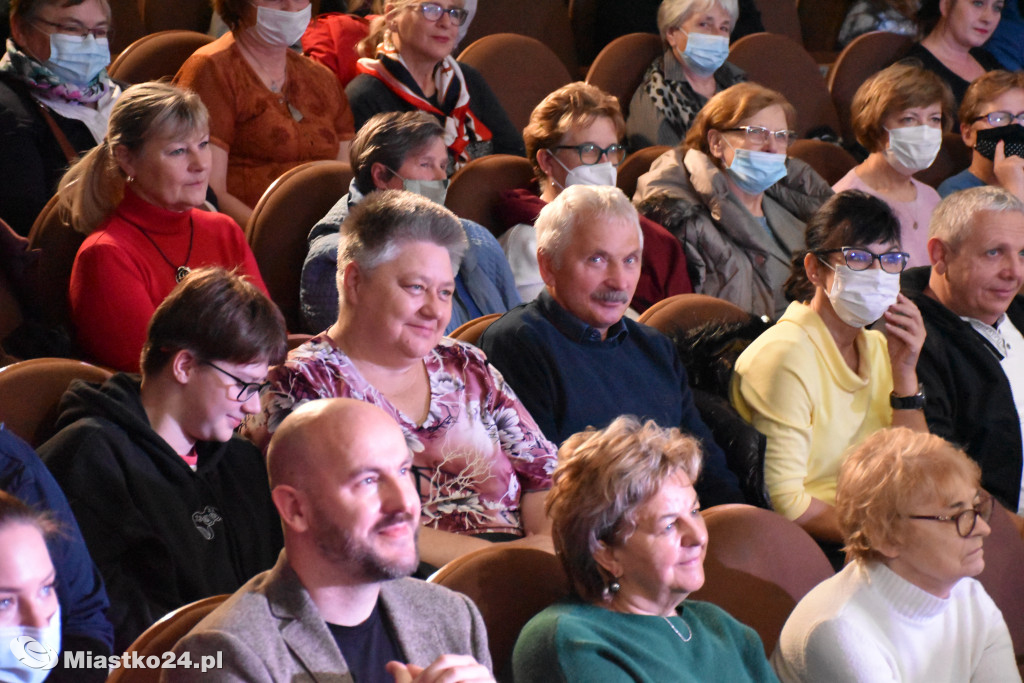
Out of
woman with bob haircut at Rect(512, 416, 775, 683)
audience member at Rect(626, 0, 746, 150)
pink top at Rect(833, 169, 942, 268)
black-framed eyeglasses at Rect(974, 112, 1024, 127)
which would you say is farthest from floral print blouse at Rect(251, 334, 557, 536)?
black-framed eyeglasses at Rect(974, 112, 1024, 127)

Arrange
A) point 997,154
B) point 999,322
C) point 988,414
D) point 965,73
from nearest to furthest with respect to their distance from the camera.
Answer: point 988,414 < point 999,322 < point 997,154 < point 965,73

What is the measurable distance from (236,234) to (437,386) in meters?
0.80

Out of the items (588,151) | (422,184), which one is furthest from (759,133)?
(422,184)

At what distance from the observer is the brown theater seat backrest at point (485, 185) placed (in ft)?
10.6

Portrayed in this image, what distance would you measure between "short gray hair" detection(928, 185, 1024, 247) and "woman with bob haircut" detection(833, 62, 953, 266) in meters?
0.86

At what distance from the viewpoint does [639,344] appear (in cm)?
255

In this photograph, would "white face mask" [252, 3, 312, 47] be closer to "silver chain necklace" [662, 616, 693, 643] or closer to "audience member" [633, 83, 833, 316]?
"audience member" [633, 83, 833, 316]

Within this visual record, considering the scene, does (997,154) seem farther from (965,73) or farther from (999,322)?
(999,322)

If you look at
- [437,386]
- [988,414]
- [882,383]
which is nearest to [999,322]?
[988,414]

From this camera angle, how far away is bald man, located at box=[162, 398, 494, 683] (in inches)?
55.1

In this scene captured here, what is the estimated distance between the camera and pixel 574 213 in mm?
2527

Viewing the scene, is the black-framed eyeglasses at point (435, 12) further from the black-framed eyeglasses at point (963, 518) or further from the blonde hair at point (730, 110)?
the black-framed eyeglasses at point (963, 518)

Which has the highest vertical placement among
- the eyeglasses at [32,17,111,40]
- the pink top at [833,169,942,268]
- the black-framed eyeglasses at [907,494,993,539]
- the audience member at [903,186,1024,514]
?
the eyeglasses at [32,17,111,40]

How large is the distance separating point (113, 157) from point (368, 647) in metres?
1.49
